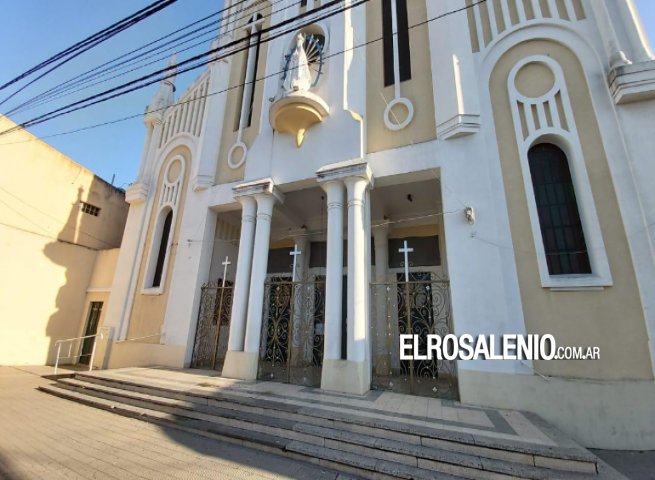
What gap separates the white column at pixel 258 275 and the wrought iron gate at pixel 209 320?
4.72ft

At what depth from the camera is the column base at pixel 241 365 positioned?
281 inches

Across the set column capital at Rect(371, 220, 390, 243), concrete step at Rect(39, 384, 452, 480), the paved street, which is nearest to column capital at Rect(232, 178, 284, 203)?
column capital at Rect(371, 220, 390, 243)

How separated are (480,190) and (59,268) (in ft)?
50.4

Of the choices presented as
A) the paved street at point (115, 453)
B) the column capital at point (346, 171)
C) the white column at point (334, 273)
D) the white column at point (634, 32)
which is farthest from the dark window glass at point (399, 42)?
the paved street at point (115, 453)

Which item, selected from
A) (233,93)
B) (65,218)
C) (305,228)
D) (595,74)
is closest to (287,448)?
(305,228)

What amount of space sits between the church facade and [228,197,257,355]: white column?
5cm

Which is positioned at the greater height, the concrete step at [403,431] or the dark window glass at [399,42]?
the dark window glass at [399,42]

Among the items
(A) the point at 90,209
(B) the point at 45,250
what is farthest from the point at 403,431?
(A) the point at 90,209

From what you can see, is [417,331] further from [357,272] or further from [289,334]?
[289,334]

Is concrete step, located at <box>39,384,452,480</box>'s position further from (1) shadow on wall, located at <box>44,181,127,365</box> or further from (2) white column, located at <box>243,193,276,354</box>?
(1) shadow on wall, located at <box>44,181,127,365</box>

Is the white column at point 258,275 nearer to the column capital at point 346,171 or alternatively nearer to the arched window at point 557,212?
the column capital at point 346,171

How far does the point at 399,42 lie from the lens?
27.5 ft

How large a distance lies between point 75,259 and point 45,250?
1.04 metres

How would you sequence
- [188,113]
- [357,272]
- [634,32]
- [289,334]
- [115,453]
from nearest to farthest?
[115,453], [634,32], [357,272], [289,334], [188,113]
